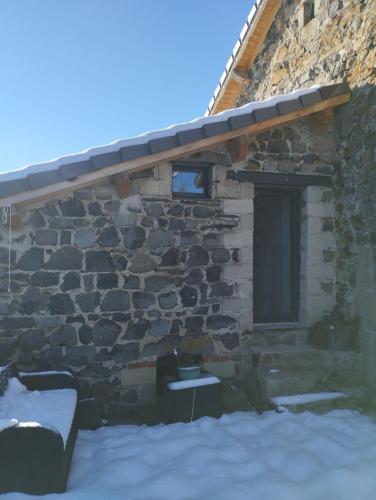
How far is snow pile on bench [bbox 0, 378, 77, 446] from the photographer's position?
2.77 meters

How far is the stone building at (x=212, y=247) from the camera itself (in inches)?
155

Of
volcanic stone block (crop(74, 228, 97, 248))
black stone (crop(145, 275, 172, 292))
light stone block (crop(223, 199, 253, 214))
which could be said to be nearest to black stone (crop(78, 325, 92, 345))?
black stone (crop(145, 275, 172, 292))

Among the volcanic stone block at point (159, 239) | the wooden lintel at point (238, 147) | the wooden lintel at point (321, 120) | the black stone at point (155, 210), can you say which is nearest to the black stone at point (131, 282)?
the volcanic stone block at point (159, 239)

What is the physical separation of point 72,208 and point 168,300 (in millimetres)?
1445

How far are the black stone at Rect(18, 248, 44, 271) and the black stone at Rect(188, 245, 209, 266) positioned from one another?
1606 millimetres

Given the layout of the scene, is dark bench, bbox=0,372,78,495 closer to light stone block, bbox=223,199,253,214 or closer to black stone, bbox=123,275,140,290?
black stone, bbox=123,275,140,290

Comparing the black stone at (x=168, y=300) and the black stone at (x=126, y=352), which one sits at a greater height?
the black stone at (x=168, y=300)

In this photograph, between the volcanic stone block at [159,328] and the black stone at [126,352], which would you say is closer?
the black stone at [126,352]

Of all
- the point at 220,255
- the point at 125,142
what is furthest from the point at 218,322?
the point at 125,142

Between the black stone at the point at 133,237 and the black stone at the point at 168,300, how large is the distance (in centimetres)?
63

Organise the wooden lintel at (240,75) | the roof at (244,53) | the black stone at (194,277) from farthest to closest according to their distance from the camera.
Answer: the wooden lintel at (240,75), the roof at (244,53), the black stone at (194,277)

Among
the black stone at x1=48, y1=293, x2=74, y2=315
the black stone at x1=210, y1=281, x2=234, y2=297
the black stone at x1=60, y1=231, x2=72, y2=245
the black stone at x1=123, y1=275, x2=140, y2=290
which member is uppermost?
the black stone at x1=60, y1=231, x2=72, y2=245

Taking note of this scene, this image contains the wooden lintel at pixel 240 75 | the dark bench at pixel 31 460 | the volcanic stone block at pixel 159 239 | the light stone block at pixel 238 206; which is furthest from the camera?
the wooden lintel at pixel 240 75

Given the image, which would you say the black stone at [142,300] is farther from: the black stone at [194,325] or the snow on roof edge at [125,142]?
the snow on roof edge at [125,142]
